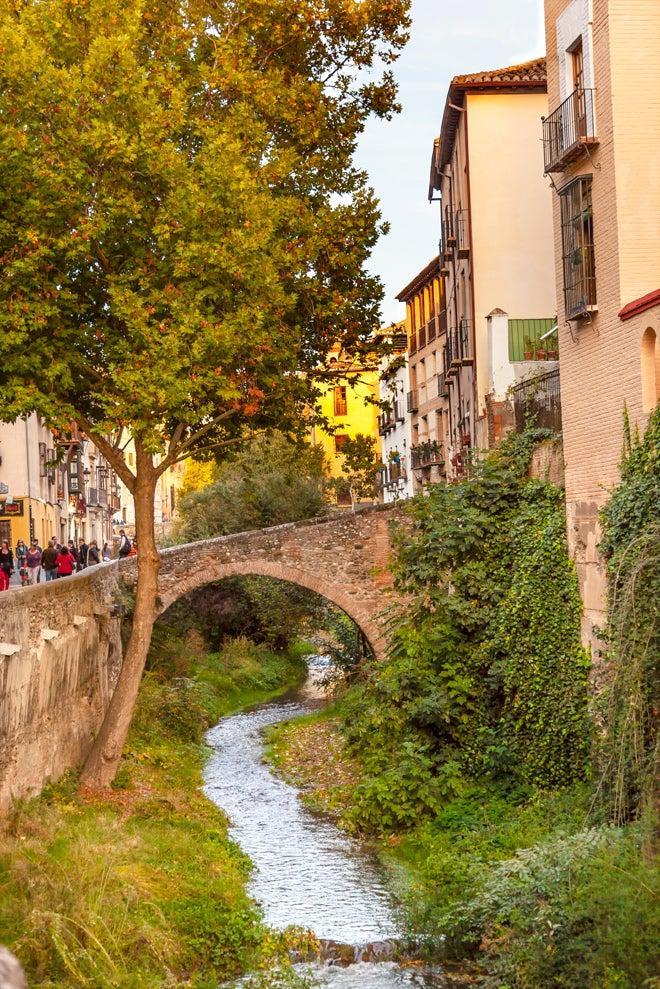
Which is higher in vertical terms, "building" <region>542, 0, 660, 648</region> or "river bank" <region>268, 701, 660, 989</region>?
"building" <region>542, 0, 660, 648</region>

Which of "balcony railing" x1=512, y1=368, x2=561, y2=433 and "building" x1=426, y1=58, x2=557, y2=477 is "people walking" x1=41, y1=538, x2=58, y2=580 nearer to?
"building" x1=426, y1=58, x2=557, y2=477

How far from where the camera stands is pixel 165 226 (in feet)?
48.4

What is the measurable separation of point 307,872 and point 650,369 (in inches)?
292

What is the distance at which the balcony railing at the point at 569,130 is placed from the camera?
1391 centimetres

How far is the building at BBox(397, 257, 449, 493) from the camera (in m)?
32.7

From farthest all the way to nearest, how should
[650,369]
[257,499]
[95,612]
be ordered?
[257,499] → [95,612] → [650,369]

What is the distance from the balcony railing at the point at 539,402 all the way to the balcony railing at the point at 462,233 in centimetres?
780

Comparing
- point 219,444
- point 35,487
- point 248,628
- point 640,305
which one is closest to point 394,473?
point 248,628

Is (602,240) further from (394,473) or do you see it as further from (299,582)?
(394,473)

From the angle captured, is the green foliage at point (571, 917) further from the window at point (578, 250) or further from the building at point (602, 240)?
the window at point (578, 250)

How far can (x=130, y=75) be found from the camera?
1442 centimetres

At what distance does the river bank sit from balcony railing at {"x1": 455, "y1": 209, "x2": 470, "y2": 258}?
11877 mm

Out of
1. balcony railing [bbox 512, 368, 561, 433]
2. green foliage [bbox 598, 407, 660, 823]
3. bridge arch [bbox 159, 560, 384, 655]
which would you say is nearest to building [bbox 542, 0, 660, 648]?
balcony railing [bbox 512, 368, 561, 433]

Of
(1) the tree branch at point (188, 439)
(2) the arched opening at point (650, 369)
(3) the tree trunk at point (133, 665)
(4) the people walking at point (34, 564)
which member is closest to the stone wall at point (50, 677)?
(3) the tree trunk at point (133, 665)
